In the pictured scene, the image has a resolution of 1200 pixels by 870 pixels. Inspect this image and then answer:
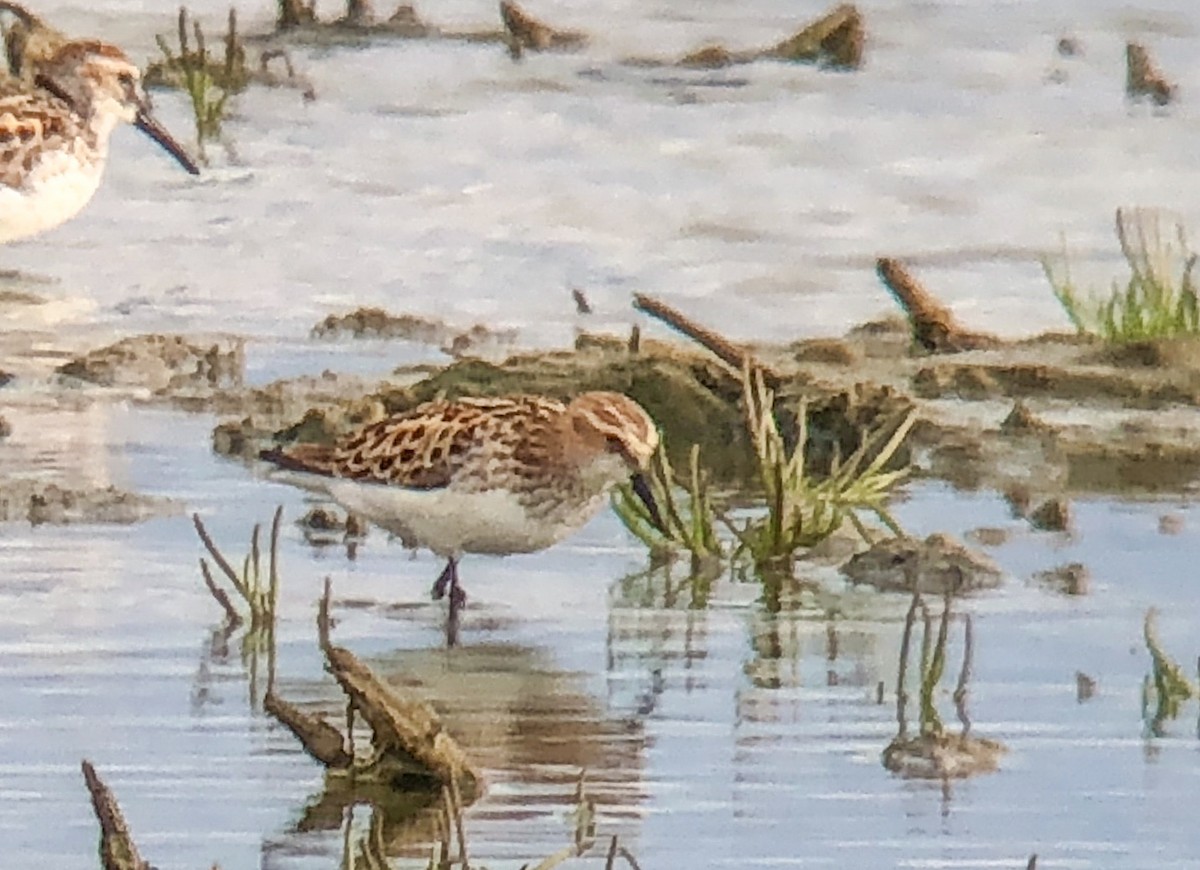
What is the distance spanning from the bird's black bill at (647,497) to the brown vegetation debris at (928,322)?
3507 millimetres

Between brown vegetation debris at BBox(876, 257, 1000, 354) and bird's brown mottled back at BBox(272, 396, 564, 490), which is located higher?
bird's brown mottled back at BBox(272, 396, 564, 490)

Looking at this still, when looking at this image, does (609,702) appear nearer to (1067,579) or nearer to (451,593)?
(451,593)

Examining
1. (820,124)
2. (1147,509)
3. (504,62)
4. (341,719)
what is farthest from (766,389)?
(504,62)

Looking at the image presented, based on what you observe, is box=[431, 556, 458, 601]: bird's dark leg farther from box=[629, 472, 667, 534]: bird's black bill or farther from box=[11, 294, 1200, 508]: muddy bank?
box=[11, 294, 1200, 508]: muddy bank

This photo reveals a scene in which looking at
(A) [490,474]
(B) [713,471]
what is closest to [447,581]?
(A) [490,474]

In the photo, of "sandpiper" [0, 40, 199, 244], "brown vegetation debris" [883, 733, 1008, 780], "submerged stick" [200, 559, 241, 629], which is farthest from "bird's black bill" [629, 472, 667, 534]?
"sandpiper" [0, 40, 199, 244]

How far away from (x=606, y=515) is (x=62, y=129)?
17.1 feet

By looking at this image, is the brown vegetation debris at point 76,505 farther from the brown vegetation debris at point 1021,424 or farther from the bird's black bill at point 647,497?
the brown vegetation debris at point 1021,424

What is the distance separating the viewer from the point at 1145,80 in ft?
66.4

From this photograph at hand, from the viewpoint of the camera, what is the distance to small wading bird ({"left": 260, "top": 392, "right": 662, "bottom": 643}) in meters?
9.73

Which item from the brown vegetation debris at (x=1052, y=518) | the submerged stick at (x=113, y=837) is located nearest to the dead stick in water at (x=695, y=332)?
the brown vegetation debris at (x=1052, y=518)

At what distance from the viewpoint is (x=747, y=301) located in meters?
14.9

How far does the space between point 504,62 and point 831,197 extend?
441cm

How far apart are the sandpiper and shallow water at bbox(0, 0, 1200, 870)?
330 millimetres
